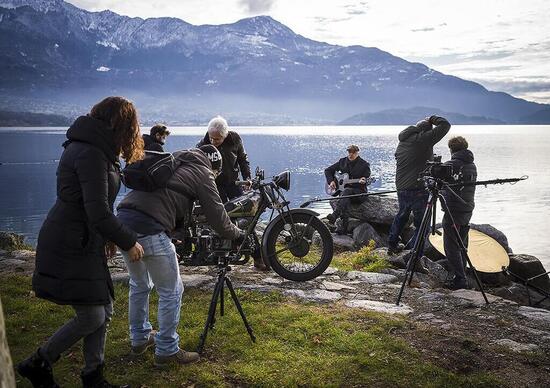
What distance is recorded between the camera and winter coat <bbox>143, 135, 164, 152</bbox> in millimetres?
8102

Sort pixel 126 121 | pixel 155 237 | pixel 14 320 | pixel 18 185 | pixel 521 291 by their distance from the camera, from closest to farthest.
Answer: pixel 126 121, pixel 155 237, pixel 14 320, pixel 521 291, pixel 18 185

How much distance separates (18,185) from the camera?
65000 millimetres

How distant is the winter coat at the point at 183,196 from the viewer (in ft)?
16.0

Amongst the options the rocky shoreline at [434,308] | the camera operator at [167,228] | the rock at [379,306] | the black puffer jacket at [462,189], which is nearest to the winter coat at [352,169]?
the rocky shoreline at [434,308]

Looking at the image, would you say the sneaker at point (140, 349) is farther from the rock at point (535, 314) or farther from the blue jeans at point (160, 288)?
the rock at point (535, 314)

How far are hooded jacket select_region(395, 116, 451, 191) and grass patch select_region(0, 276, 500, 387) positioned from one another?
4960 mm

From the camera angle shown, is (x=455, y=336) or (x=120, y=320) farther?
(x=120, y=320)

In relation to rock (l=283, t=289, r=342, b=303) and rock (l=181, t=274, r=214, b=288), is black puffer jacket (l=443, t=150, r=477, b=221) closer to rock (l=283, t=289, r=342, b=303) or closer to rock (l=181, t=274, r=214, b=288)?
rock (l=283, t=289, r=342, b=303)

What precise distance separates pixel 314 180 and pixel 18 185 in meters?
41.4

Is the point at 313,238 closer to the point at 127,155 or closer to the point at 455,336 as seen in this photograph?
the point at 455,336

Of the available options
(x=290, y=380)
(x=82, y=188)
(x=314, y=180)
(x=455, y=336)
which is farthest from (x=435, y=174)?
(x=314, y=180)

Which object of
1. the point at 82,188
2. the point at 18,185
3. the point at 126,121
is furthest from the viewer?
the point at 18,185

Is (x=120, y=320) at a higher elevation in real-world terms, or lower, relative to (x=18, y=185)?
higher

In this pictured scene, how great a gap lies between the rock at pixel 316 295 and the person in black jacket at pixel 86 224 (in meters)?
4.24
